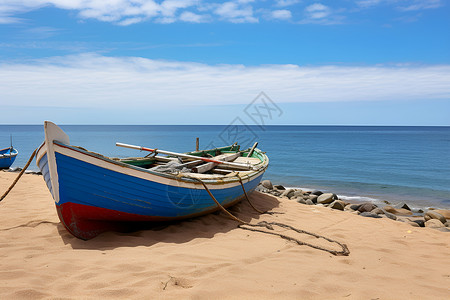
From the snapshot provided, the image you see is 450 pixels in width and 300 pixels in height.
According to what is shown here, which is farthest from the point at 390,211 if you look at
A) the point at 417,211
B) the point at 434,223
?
the point at 434,223

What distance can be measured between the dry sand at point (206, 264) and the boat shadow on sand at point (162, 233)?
0.7 inches

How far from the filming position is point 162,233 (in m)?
5.62

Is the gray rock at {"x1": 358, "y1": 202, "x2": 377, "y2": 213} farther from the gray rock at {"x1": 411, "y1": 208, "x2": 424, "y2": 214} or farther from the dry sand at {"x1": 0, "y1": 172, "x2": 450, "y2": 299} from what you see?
the dry sand at {"x1": 0, "y1": 172, "x2": 450, "y2": 299}

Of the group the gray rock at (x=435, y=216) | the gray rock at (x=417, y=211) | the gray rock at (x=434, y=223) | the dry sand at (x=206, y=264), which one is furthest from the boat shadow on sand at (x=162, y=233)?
the gray rock at (x=417, y=211)

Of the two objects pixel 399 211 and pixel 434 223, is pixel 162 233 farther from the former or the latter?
pixel 399 211

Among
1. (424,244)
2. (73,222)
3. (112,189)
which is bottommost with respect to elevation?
(424,244)

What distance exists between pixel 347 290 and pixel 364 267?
1302 millimetres

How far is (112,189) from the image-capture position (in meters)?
4.96

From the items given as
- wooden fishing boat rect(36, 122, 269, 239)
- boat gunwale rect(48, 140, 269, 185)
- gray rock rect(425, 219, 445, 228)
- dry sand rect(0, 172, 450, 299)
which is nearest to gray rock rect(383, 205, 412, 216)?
gray rock rect(425, 219, 445, 228)

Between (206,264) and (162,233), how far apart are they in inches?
71.9

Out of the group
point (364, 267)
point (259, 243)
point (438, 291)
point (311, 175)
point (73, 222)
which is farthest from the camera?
point (311, 175)

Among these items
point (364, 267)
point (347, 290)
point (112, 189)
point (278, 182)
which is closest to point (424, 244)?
point (364, 267)

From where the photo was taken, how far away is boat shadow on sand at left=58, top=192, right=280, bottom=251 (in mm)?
4926

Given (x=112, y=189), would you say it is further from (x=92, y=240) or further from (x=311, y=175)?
(x=311, y=175)
